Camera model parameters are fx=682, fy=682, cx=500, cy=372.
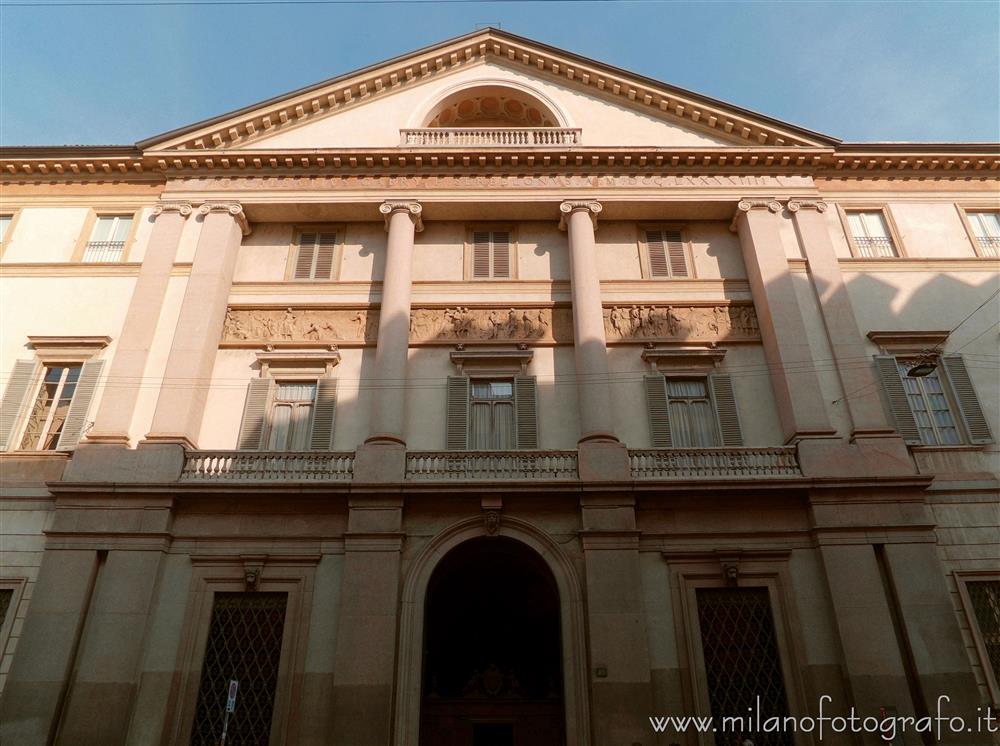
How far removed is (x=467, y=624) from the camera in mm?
18047

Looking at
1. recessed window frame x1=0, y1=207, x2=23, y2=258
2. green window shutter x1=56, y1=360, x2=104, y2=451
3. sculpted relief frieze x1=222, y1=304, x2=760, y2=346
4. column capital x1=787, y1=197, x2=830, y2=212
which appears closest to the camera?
green window shutter x1=56, y1=360, x2=104, y2=451

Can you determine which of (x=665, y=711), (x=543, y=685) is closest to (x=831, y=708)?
(x=665, y=711)

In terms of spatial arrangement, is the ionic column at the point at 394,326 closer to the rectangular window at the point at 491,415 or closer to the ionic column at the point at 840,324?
the rectangular window at the point at 491,415

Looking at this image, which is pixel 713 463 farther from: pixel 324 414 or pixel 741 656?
pixel 324 414

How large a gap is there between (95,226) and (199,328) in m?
5.74

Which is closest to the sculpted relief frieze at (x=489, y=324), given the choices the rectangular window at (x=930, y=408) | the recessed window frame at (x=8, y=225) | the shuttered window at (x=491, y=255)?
the shuttered window at (x=491, y=255)

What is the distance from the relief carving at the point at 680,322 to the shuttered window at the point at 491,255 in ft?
10.7

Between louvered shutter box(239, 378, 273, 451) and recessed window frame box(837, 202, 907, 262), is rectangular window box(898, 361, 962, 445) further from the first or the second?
louvered shutter box(239, 378, 273, 451)

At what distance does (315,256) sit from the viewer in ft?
65.1

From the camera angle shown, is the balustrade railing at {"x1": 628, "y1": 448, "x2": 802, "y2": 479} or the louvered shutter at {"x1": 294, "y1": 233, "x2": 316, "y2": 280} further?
the louvered shutter at {"x1": 294, "y1": 233, "x2": 316, "y2": 280}

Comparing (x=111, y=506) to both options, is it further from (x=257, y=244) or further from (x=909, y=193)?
(x=909, y=193)

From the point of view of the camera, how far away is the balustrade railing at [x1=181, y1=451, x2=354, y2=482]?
51.3ft

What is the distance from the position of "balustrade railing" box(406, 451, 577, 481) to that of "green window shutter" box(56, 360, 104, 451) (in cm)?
813

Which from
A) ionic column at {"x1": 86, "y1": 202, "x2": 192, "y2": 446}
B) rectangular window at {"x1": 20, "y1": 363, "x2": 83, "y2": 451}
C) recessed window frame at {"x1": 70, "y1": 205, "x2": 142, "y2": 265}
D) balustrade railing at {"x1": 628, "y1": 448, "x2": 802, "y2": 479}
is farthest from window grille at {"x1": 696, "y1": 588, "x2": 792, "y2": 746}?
recessed window frame at {"x1": 70, "y1": 205, "x2": 142, "y2": 265}
